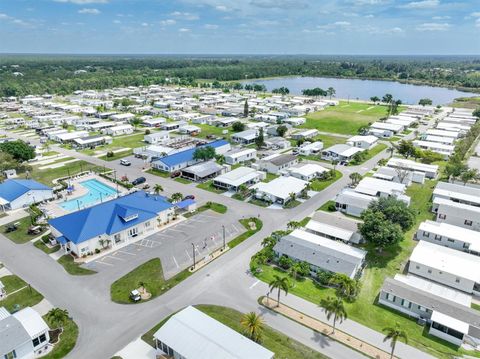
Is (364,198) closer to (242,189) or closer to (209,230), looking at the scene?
(242,189)

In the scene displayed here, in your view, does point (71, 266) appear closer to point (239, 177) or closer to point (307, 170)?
point (239, 177)

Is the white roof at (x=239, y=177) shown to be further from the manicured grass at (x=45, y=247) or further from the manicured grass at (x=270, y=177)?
the manicured grass at (x=45, y=247)

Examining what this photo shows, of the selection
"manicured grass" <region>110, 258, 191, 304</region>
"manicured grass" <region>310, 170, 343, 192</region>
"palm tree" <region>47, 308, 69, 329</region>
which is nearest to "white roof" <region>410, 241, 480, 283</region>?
"manicured grass" <region>310, 170, 343, 192</region>

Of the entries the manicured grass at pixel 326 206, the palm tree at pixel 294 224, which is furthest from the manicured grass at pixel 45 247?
the manicured grass at pixel 326 206

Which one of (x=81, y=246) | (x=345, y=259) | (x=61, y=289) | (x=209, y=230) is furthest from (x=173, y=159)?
(x=345, y=259)

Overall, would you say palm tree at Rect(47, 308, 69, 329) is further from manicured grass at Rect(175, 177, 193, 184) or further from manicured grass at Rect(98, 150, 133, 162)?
manicured grass at Rect(98, 150, 133, 162)

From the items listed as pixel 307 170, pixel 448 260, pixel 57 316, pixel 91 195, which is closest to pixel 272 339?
pixel 57 316
